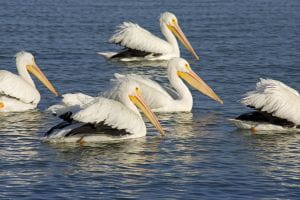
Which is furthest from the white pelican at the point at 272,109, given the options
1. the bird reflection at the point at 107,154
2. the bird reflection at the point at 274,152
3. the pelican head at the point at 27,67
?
the pelican head at the point at 27,67

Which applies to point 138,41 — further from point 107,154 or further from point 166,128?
point 107,154

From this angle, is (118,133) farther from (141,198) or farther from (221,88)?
(221,88)

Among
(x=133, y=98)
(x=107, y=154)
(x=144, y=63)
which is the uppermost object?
(x=133, y=98)

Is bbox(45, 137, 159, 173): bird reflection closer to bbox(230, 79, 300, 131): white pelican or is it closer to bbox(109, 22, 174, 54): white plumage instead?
bbox(230, 79, 300, 131): white pelican

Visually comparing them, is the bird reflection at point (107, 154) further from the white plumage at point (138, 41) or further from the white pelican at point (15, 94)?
the white plumage at point (138, 41)

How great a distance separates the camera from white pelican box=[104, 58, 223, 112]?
499 inches

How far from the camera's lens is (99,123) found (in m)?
10.6

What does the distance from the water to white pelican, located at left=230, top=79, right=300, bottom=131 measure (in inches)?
7.3

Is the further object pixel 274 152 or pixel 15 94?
pixel 15 94

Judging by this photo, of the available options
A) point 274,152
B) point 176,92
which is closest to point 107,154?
point 274,152

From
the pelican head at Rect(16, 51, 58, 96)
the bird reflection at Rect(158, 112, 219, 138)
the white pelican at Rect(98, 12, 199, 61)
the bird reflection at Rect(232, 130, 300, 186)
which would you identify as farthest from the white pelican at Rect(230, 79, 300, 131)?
the white pelican at Rect(98, 12, 199, 61)

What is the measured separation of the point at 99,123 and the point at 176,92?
291cm

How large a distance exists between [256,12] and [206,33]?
394 centimetres

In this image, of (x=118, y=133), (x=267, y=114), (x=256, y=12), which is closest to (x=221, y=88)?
(x=267, y=114)
